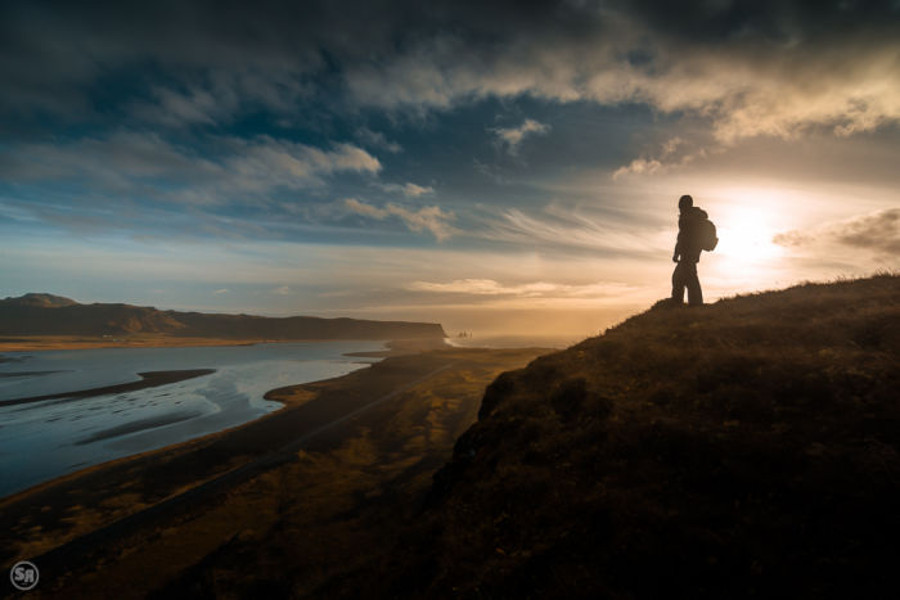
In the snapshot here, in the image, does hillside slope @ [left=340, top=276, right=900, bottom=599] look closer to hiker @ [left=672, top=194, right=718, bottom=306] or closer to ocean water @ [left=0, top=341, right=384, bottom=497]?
hiker @ [left=672, top=194, right=718, bottom=306]

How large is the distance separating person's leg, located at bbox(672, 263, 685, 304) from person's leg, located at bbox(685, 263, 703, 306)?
0.26m

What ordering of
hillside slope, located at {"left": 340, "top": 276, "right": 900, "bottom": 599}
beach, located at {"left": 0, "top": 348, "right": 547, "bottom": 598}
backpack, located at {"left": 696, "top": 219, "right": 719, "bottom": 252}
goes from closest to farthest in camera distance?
1. hillside slope, located at {"left": 340, "top": 276, "right": 900, "bottom": 599}
2. beach, located at {"left": 0, "top": 348, "right": 547, "bottom": 598}
3. backpack, located at {"left": 696, "top": 219, "right": 719, "bottom": 252}

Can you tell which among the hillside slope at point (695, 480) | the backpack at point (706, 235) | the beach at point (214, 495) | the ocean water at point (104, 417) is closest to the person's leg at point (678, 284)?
the backpack at point (706, 235)

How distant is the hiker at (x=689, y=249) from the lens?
18.8m

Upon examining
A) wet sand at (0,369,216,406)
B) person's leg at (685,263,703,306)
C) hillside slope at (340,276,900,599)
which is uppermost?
person's leg at (685,263,703,306)

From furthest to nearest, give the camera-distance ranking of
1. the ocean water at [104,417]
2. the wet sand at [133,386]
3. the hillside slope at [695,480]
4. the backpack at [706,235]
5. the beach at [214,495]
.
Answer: the wet sand at [133,386] → the ocean water at [104,417] → the backpack at [706,235] → the beach at [214,495] → the hillside slope at [695,480]

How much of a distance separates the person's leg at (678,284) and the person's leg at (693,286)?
0.26 metres

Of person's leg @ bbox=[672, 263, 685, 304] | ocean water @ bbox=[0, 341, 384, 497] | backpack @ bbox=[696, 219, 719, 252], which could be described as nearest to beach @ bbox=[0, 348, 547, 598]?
ocean water @ bbox=[0, 341, 384, 497]

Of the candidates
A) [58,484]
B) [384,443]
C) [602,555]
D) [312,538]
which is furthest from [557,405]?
[58,484]

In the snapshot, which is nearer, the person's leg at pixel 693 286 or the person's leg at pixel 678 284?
the person's leg at pixel 693 286

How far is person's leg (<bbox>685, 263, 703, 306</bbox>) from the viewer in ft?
62.4

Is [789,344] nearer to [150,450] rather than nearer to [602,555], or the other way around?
[602,555]

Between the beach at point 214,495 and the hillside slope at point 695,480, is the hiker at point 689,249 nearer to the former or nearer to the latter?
the hillside slope at point 695,480

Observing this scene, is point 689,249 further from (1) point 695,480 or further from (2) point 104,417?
(2) point 104,417
